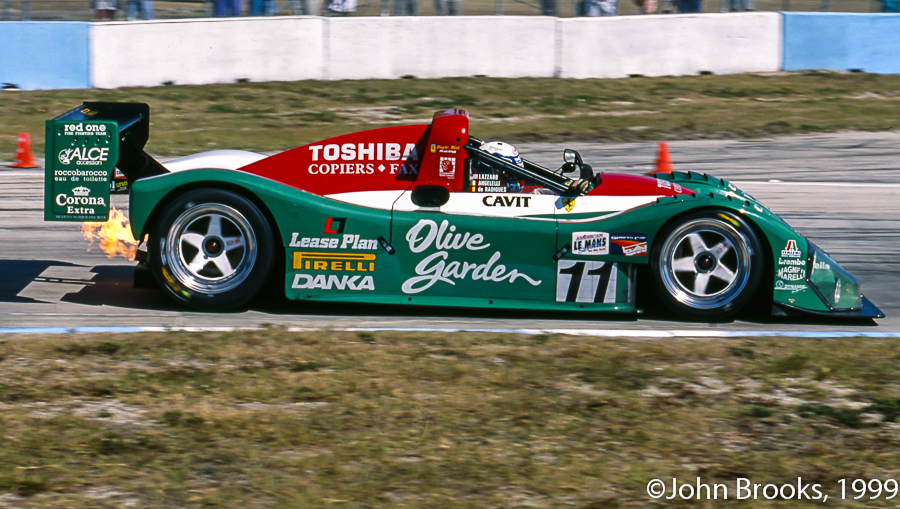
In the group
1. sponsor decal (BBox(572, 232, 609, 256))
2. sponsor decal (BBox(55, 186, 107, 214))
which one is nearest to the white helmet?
sponsor decal (BBox(572, 232, 609, 256))

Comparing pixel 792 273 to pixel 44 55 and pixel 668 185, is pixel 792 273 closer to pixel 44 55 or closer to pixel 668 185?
pixel 668 185

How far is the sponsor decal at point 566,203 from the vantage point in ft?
21.5

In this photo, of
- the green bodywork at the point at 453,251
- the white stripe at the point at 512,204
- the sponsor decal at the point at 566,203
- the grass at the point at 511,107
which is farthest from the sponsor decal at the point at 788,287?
the grass at the point at 511,107

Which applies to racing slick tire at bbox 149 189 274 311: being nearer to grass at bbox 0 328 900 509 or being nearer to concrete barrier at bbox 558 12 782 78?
grass at bbox 0 328 900 509

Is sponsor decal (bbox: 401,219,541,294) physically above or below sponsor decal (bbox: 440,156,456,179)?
below

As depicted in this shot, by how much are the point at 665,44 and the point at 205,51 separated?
7952 millimetres

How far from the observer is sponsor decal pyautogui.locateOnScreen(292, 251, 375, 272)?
6.52 m

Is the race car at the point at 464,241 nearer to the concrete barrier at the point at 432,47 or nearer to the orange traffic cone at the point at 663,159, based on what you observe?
the orange traffic cone at the point at 663,159

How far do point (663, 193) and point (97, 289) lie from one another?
164 inches

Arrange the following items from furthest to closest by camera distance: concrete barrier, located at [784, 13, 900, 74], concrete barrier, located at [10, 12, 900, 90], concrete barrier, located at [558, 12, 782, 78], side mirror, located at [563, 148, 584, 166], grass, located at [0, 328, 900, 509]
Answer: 1. concrete barrier, located at [784, 13, 900, 74]
2. concrete barrier, located at [558, 12, 782, 78]
3. concrete barrier, located at [10, 12, 900, 90]
4. side mirror, located at [563, 148, 584, 166]
5. grass, located at [0, 328, 900, 509]

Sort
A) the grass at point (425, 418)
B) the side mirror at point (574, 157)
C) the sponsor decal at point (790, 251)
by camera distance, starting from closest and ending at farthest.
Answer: the grass at point (425, 418) < the sponsor decal at point (790, 251) < the side mirror at point (574, 157)

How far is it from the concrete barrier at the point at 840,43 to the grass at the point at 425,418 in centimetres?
1295

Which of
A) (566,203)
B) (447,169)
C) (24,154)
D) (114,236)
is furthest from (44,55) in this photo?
(566,203)

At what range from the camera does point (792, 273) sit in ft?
21.4
